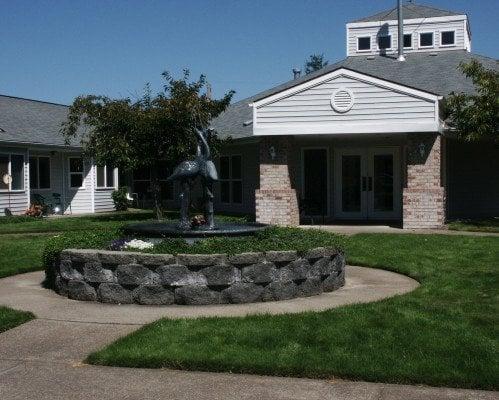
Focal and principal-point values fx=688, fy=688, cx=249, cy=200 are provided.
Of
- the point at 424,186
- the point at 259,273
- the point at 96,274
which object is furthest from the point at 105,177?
the point at 259,273

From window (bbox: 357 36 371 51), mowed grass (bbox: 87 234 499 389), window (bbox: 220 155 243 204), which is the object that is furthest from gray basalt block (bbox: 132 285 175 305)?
window (bbox: 357 36 371 51)

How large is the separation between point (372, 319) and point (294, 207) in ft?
40.8

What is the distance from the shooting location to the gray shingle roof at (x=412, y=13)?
1096 inches

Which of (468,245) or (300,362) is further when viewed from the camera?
(468,245)

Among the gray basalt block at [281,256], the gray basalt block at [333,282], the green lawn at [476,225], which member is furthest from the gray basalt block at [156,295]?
the green lawn at [476,225]

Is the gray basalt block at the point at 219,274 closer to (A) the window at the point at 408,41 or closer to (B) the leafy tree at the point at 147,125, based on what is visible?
(B) the leafy tree at the point at 147,125

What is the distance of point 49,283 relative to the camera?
978cm

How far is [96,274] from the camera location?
8438mm

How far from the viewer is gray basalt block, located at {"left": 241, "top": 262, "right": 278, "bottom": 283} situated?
8.27 metres

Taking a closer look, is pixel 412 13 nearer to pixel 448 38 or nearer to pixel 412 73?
pixel 448 38

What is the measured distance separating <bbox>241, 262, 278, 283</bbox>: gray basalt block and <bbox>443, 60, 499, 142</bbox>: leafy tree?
10925 mm

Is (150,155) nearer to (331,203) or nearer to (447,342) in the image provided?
(331,203)

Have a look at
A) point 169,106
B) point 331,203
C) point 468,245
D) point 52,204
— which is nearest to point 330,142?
point 331,203

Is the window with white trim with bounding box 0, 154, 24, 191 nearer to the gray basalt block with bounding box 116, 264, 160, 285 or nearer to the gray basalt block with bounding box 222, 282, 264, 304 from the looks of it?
the gray basalt block with bounding box 116, 264, 160, 285
